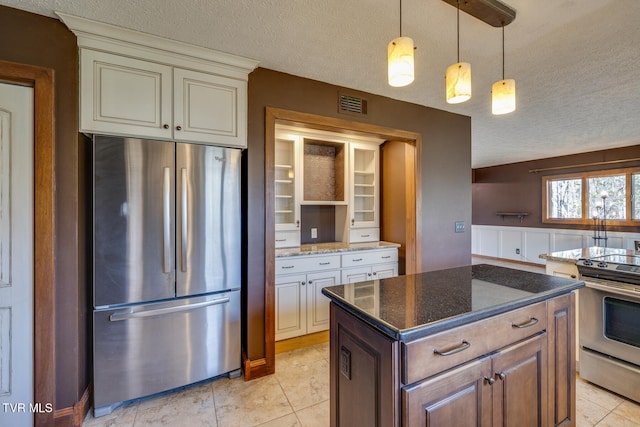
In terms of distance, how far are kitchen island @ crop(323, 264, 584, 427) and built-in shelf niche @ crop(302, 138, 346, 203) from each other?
6.96 ft

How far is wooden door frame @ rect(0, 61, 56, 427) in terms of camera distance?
1689mm

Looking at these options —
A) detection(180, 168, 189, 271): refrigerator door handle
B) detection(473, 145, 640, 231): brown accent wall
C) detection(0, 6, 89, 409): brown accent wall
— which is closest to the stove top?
detection(180, 168, 189, 271): refrigerator door handle

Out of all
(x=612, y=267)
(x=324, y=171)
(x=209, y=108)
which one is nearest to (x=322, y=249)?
(x=324, y=171)

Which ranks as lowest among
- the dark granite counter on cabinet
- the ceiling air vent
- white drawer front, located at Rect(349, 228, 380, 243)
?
the dark granite counter on cabinet

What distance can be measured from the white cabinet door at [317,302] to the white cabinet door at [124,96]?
1850 mm

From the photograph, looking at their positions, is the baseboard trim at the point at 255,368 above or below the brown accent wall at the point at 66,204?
below

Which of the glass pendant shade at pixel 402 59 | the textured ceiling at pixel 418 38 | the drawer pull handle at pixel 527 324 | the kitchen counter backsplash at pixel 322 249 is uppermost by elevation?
the textured ceiling at pixel 418 38

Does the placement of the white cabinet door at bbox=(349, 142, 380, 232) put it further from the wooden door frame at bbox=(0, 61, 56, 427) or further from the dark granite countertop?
the wooden door frame at bbox=(0, 61, 56, 427)

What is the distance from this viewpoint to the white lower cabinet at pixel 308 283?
2775 mm

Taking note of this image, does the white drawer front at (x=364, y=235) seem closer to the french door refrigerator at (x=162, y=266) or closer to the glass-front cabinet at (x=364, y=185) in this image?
the glass-front cabinet at (x=364, y=185)

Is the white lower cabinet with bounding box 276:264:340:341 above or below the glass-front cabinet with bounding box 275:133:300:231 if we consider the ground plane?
below

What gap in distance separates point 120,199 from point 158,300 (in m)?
0.73

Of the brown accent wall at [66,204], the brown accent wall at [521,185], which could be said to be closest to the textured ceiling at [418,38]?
the brown accent wall at [66,204]

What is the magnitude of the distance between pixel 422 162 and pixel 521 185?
5319 millimetres
